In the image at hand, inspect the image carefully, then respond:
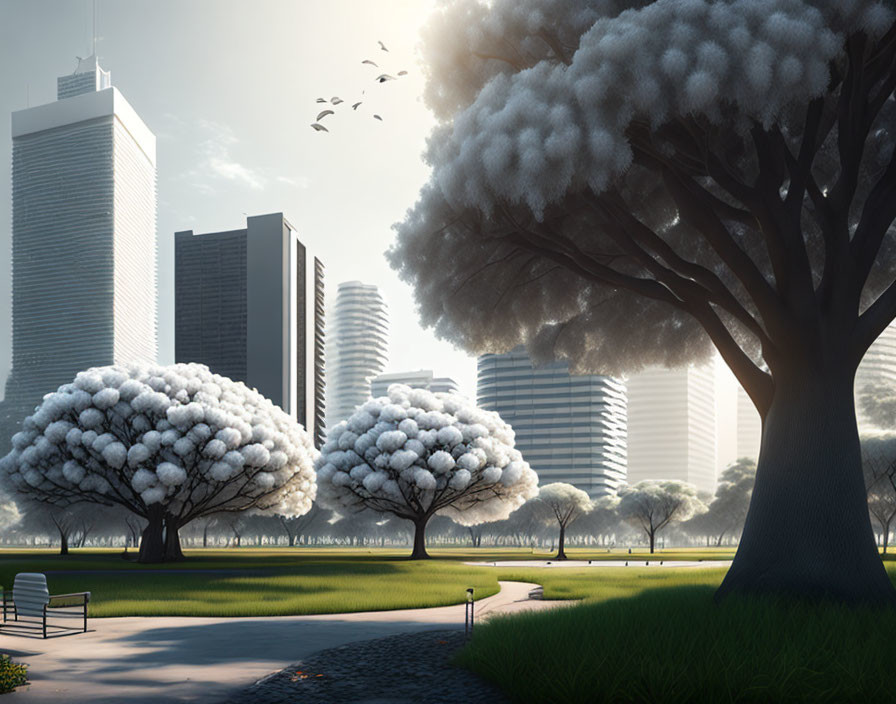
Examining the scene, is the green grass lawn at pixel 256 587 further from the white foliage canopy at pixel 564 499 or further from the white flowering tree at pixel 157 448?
the white foliage canopy at pixel 564 499

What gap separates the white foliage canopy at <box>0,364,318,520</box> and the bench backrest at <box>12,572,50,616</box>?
21.7 m

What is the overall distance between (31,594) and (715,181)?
14723 millimetres

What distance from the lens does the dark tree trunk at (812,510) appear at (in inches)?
631

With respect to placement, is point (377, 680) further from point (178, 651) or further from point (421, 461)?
point (421, 461)

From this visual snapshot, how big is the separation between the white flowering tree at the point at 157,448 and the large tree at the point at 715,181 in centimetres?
2068

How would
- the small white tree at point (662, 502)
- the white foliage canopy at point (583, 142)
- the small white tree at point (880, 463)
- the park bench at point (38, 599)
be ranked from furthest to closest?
the small white tree at point (662, 502)
the small white tree at point (880, 463)
the park bench at point (38, 599)
the white foliage canopy at point (583, 142)

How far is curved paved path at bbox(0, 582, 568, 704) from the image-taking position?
33.7 feet

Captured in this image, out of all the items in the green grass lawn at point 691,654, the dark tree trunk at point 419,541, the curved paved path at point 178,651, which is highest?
the green grass lawn at point 691,654

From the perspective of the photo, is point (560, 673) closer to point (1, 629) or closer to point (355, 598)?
point (1, 629)

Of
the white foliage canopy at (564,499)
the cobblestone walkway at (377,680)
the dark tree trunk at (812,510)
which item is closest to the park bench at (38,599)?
the cobblestone walkway at (377,680)

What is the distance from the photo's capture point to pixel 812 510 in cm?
1642

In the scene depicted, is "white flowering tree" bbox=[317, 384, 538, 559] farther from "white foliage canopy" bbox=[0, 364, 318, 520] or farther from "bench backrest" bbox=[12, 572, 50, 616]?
"bench backrest" bbox=[12, 572, 50, 616]

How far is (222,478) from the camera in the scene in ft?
125

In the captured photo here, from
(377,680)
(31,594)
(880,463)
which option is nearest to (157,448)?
(31,594)
